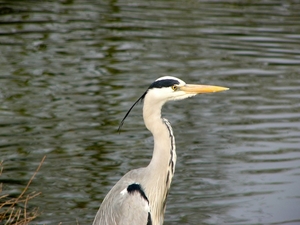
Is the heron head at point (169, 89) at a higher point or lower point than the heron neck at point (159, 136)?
higher

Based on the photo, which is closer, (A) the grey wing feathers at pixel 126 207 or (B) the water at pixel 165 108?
(A) the grey wing feathers at pixel 126 207

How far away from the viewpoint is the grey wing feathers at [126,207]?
5.44 m

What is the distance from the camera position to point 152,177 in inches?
221

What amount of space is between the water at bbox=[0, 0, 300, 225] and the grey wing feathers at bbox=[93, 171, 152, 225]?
4.68ft

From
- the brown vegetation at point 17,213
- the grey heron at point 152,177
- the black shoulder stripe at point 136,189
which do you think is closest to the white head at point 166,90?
the grey heron at point 152,177

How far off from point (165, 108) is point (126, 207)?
4.76 metres

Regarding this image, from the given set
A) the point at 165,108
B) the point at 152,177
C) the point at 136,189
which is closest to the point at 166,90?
the point at 152,177

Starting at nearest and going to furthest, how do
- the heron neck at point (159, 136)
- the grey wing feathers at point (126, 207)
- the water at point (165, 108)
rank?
the grey wing feathers at point (126, 207), the heron neck at point (159, 136), the water at point (165, 108)

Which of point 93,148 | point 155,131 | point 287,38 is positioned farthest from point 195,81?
point 155,131

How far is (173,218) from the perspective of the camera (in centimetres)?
696

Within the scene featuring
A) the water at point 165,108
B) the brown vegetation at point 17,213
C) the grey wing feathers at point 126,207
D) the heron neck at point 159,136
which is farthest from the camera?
the water at point 165,108

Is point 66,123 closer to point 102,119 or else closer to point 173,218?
point 102,119

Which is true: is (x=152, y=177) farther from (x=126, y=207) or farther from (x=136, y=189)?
(x=126, y=207)

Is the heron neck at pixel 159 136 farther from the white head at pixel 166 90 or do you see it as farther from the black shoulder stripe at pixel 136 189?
the black shoulder stripe at pixel 136 189
